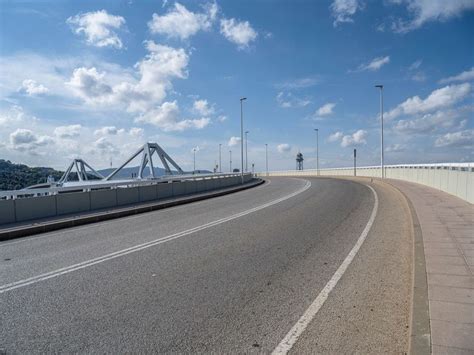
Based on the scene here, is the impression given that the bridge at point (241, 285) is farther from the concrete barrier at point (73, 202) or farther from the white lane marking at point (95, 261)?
the concrete barrier at point (73, 202)

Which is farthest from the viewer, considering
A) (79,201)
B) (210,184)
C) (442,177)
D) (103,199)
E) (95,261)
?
(210,184)

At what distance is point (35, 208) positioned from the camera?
530 inches

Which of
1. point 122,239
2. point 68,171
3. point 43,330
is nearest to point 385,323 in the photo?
point 43,330

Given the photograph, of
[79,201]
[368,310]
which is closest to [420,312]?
[368,310]

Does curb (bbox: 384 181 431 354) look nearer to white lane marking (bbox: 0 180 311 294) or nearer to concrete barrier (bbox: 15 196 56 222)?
white lane marking (bbox: 0 180 311 294)

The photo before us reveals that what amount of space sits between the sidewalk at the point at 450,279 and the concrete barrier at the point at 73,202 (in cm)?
1249

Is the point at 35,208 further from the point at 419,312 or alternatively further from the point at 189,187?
the point at 419,312

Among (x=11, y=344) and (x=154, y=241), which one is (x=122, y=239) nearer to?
(x=154, y=241)

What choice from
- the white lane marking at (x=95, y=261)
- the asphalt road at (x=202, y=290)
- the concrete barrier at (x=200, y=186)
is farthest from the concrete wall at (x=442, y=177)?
the concrete barrier at (x=200, y=186)

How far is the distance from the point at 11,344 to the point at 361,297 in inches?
171

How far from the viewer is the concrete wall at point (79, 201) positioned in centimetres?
1267

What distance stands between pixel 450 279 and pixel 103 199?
14428 mm

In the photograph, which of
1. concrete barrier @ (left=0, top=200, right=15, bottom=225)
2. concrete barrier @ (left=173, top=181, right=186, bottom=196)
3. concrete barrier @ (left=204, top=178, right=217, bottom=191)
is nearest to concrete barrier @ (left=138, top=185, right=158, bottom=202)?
concrete barrier @ (left=173, top=181, right=186, bottom=196)

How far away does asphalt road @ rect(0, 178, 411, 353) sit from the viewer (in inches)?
161
